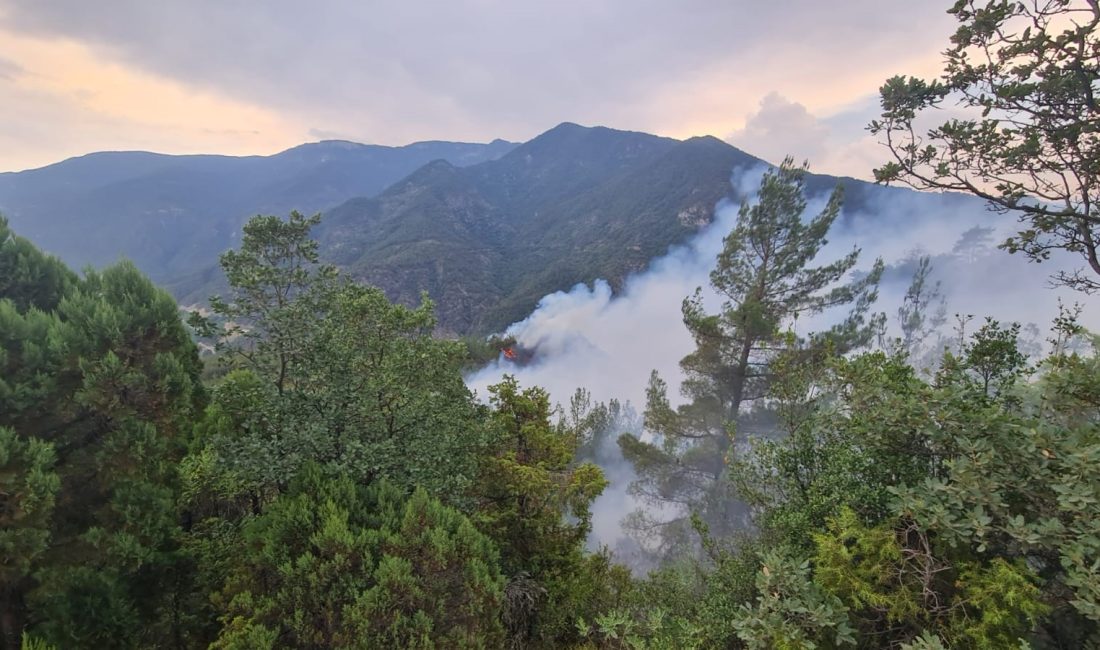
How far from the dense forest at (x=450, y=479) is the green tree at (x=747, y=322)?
9149mm

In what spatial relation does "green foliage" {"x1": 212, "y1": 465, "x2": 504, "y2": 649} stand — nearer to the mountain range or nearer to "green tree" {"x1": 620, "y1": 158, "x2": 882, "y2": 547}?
"green tree" {"x1": 620, "y1": 158, "x2": 882, "y2": 547}

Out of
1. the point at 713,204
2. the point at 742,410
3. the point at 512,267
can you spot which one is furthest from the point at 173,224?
the point at 742,410

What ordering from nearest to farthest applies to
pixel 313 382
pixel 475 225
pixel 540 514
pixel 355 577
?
pixel 355 577, pixel 313 382, pixel 540 514, pixel 475 225

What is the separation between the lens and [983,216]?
71.7 meters

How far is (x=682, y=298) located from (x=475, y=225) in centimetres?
9798

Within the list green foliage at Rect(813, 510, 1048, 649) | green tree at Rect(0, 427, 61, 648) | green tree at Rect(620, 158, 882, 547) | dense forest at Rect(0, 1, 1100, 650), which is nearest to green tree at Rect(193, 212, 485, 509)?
dense forest at Rect(0, 1, 1100, 650)

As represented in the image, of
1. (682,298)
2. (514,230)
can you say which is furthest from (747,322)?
(514,230)

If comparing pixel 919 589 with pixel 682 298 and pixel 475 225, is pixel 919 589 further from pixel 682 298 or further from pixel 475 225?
pixel 475 225

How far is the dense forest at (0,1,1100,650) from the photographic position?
462cm

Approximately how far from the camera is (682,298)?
148 feet

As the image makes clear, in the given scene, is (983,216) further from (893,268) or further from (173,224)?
(173,224)

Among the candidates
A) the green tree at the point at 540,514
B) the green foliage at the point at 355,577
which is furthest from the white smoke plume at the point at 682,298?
the green foliage at the point at 355,577

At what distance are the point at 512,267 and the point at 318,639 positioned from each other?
106051 mm

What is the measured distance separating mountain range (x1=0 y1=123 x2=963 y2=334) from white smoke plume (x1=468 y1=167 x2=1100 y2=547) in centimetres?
511
